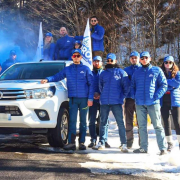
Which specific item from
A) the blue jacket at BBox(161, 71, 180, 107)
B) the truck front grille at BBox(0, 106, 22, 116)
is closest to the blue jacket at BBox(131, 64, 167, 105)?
the blue jacket at BBox(161, 71, 180, 107)

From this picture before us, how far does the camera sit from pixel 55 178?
4.23m

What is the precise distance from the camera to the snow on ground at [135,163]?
4.45 meters

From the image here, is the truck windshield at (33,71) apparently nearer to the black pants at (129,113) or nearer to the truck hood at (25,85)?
the truck hood at (25,85)

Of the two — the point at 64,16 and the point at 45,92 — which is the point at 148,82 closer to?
the point at 45,92

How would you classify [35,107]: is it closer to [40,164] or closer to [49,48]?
[40,164]

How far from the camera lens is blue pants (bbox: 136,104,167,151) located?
554 centimetres

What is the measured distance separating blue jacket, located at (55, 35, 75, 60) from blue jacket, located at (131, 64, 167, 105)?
11.4ft

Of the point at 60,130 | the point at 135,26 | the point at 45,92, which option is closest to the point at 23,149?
the point at 60,130

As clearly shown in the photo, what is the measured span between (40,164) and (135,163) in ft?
4.89

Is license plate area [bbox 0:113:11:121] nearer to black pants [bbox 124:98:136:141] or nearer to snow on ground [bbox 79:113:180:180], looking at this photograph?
snow on ground [bbox 79:113:180:180]

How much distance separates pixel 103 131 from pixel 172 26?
54.9 feet

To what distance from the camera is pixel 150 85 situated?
5.46m

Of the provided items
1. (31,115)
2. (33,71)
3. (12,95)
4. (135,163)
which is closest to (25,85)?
(12,95)

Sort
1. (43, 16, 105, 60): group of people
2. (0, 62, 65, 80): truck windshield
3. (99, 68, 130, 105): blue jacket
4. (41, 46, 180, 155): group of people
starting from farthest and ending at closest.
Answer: (43, 16, 105, 60): group of people → (0, 62, 65, 80): truck windshield → (99, 68, 130, 105): blue jacket → (41, 46, 180, 155): group of people
